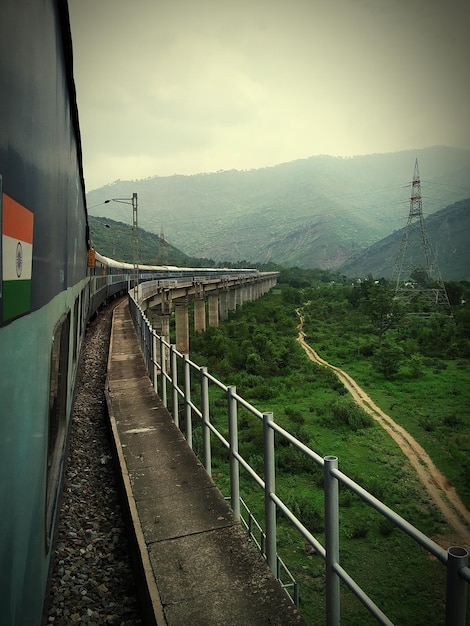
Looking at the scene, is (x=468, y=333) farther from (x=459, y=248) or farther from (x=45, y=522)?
(x=459, y=248)

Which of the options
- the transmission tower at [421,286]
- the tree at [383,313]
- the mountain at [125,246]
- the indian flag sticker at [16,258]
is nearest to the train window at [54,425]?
the indian flag sticker at [16,258]

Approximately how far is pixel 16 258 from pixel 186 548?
3.46 metres

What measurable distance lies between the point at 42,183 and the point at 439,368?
28.6 m

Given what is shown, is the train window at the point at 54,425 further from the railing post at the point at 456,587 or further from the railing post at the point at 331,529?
the railing post at the point at 456,587

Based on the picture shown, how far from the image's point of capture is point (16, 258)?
1.73 m

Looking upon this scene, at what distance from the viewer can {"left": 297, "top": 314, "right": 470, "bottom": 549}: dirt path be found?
35.5 feet

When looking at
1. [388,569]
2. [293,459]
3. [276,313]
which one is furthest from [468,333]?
[388,569]

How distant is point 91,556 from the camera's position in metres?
4.62

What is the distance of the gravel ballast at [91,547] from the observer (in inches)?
152

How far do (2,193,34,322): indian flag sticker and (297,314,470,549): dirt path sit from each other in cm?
1088

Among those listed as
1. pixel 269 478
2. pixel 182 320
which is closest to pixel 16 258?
pixel 269 478

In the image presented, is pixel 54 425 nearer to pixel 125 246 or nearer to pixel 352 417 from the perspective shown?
pixel 352 417

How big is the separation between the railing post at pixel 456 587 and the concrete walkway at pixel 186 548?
6.02 feet

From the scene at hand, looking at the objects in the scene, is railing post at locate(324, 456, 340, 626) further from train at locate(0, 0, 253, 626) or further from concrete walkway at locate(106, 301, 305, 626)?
train at locate(0, 0, 253, 626)
